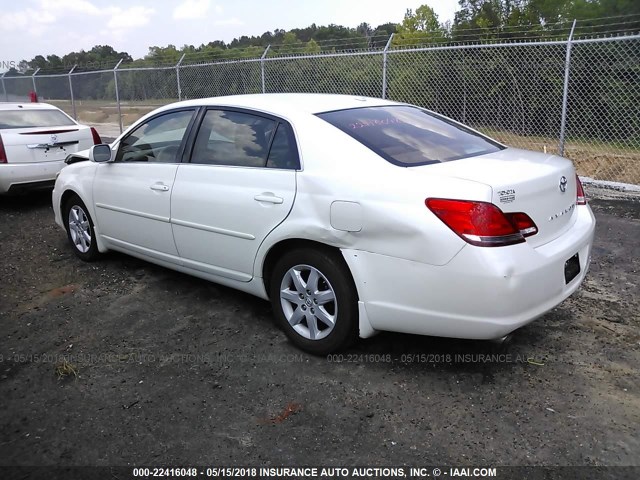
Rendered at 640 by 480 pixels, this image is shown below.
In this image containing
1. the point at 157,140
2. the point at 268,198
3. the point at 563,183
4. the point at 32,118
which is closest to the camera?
the point at 563,183

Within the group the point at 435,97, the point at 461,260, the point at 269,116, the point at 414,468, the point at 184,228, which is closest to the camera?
the point at 414,468

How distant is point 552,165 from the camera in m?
3.28

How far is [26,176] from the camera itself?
292 inches

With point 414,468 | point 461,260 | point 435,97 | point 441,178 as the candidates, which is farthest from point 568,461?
point 435,97

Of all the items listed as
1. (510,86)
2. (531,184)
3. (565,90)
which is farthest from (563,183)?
(510,86)

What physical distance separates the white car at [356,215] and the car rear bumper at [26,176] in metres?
3.76

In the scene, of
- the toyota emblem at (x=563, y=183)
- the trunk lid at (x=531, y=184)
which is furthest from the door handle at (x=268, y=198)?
the toyota emblem at (x=563, y=183)

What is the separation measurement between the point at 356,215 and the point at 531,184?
946mm

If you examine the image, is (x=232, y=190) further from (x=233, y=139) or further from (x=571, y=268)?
(x=571, y=268)

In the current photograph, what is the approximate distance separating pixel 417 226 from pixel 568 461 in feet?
4.14

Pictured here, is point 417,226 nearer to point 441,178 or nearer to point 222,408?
point 441,178

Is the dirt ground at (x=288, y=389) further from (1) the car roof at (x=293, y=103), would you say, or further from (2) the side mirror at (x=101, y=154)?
(1) the car roof at (x=293, y=103)

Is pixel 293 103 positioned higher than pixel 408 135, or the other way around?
pixel 293 103

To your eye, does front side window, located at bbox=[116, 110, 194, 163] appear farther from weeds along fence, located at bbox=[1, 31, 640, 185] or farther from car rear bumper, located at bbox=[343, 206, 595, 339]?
weeds along fence, located at bbox=[1, 31, 640, 185]
